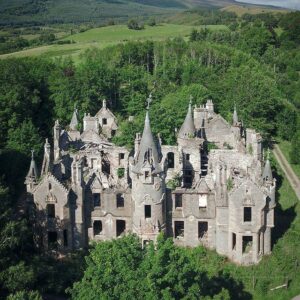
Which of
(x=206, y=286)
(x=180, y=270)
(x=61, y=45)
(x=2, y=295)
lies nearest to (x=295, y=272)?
(x=206, y=286)

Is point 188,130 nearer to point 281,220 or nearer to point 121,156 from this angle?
point 121,156

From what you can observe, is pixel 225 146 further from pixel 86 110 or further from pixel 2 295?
pixel 2 295

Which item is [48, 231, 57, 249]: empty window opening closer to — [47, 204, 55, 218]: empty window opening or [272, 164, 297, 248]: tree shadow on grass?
[47, 204, 55, 218]: empty window opening

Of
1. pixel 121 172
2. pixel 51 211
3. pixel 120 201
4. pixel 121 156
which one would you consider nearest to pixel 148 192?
pixel 120 201

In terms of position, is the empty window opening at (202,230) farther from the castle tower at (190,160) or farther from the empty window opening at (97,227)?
the castle tower at (190,160)

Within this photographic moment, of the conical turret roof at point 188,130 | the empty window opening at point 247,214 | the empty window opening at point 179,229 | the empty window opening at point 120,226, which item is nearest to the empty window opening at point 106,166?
the conical turret roof at point 188,130

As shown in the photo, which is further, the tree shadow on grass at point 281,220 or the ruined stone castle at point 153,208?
the tree shadow on grass at point 281,220
